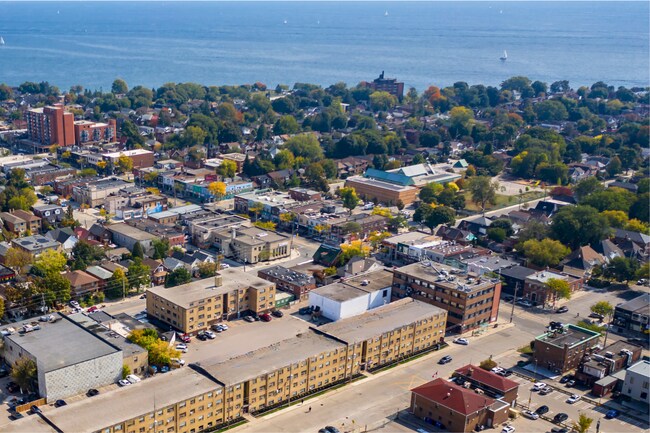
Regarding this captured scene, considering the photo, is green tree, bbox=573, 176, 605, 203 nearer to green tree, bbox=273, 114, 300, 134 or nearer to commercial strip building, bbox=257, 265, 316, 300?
commercial strip building, bbox=257, 265, 316, 300

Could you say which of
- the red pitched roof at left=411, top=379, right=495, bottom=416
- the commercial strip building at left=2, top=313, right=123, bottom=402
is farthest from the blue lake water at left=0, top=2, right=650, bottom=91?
the red pitched roof at left=411, top=379, right=495, bottom=416

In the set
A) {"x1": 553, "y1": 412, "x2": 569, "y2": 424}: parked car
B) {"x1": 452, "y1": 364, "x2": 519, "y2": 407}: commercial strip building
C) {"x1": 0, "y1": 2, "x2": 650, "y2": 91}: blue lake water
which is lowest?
{"x1": 553, "y1": 412, "x2": 569, "y2": 424}: parked car

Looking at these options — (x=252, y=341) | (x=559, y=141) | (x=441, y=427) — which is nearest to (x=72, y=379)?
(x=252, y=341)

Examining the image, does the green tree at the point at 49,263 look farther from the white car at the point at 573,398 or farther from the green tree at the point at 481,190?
the green tree at the point at 481,190

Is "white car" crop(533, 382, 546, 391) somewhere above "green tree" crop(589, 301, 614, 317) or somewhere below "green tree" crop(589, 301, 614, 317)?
below

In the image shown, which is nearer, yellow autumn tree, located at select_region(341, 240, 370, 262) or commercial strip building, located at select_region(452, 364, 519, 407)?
commercial strip building, located at select_region(452, 364, 519, 407)

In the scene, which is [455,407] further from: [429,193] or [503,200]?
[503,200]

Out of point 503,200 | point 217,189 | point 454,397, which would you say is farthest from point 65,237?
point 503,200

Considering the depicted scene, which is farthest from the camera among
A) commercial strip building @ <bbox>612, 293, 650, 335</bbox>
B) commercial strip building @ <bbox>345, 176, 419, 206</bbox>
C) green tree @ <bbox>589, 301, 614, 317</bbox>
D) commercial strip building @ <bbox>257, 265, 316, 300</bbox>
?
commercial strip building @ <bbox>345, 176, 419, 206</bbox>
